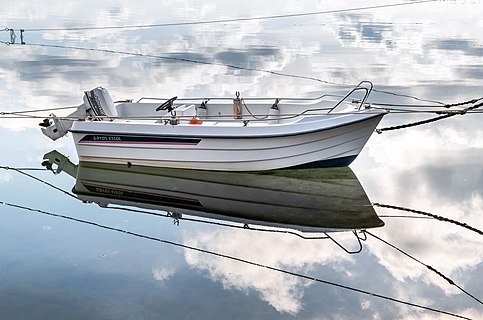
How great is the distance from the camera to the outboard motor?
34.3 ft

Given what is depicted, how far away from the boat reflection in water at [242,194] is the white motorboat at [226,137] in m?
0.18

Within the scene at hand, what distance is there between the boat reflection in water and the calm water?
0.27m

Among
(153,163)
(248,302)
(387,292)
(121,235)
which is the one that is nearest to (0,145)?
(153,163)

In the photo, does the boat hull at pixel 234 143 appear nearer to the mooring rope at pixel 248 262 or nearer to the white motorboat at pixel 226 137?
the white motorboat at pixel 226 137

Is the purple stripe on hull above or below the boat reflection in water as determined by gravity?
above

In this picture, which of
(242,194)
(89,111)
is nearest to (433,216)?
(242,194)

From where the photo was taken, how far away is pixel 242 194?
907cm

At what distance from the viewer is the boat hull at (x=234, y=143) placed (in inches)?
375

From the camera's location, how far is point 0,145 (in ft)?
36.7

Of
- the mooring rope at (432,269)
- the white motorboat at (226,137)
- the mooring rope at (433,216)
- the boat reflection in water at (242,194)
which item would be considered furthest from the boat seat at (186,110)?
the mooring rope at (432,269)

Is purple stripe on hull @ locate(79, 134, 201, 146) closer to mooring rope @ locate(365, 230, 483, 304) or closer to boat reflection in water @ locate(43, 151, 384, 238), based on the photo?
boat reflection in water @ locate(43, 151, 384, 238)

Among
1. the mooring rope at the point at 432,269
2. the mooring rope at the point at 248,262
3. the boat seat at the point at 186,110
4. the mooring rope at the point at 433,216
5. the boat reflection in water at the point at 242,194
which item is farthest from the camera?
the boat seat at the point at 186,110

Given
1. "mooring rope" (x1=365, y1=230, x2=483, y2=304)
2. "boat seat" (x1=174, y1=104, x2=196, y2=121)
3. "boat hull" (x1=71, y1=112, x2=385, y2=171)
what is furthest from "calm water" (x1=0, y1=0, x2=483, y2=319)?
"boat seat" (x1=174, y1=104, x2=196, y2=121)

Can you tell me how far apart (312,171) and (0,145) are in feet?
16.9
